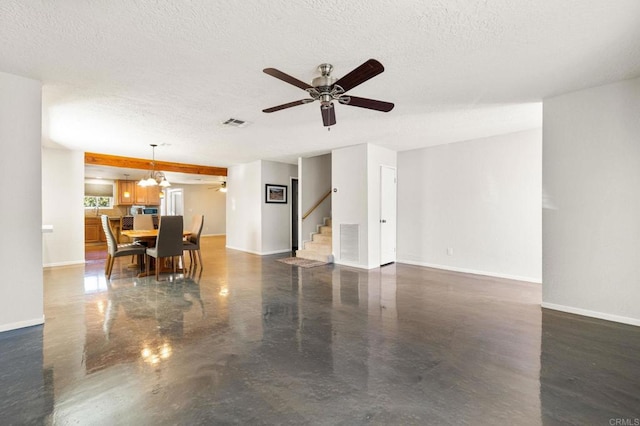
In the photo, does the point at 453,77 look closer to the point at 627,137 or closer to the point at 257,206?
the point at 627,137

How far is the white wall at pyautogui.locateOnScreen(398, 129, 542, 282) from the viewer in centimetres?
466

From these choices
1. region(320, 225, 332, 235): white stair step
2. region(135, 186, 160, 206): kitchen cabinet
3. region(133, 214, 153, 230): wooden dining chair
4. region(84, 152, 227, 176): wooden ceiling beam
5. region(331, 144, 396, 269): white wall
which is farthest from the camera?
region(135, 186, 160, 206): kitchen cabinet

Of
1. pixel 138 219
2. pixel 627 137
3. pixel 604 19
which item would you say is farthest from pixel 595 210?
pixel 138 219

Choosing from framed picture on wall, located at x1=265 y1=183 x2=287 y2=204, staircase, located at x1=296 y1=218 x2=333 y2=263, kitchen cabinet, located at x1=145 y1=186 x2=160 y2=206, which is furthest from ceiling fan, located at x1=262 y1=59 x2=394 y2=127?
kitchen cabinet, located at x1=145 y1=186 x2=160 y2=206

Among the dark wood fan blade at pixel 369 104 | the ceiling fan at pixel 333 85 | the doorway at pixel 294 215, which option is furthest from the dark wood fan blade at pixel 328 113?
the doorway at pixel 294 215

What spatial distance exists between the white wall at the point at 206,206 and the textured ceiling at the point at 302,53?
7845 mm

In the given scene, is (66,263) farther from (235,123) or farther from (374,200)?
(374,200)

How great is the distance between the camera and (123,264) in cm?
615

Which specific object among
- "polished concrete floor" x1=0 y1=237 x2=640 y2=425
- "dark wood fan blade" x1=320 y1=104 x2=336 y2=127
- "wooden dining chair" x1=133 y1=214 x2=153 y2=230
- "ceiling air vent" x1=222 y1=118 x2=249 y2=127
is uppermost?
"ceiling air vent" x1=222 y1=118 x2=249 y2=127

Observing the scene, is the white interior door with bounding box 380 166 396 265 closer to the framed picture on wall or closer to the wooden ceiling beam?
the framed picture on wall

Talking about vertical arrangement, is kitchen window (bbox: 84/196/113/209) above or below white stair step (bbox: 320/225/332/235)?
above

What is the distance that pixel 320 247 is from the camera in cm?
666

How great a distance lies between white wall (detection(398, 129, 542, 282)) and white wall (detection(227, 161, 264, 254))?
3627 millimetres

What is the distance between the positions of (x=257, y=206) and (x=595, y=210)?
6.49m
